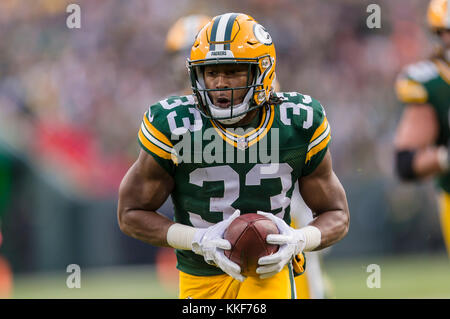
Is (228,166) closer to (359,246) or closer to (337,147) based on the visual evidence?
(359,246)

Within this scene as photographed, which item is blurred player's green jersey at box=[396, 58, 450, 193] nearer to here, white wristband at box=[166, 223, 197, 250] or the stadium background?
white wristband at box=[166, 223, 197, 250]

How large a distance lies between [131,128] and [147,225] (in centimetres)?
554

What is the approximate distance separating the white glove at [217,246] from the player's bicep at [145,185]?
0.26m

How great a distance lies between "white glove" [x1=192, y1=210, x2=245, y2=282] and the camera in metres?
2.70

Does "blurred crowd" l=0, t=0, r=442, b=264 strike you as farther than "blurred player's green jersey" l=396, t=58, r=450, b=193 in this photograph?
Yes

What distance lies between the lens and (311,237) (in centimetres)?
292

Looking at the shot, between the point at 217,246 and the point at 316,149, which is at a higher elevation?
the point at 316,149

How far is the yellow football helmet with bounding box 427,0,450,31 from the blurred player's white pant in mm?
1322

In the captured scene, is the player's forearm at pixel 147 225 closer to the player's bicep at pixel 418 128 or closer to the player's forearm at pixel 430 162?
the player's forearm at pixel 430 162

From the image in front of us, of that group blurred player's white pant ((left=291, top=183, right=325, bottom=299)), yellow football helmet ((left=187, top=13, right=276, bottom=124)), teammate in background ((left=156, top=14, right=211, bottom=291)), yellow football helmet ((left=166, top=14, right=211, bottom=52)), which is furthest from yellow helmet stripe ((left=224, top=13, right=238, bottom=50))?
yellow football helmet ((left=166, top=14, right=211, bottom=52))

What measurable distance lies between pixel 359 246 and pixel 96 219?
2829 millimetres

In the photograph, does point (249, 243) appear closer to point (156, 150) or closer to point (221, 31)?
point (156, 150)

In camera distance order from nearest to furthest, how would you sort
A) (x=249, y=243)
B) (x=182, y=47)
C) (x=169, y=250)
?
1. (x=249, y=243)
2. (x=182, y=47)
3. (x=169, y=250)

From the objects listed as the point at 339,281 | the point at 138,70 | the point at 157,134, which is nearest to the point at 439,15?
the point at 157,134
